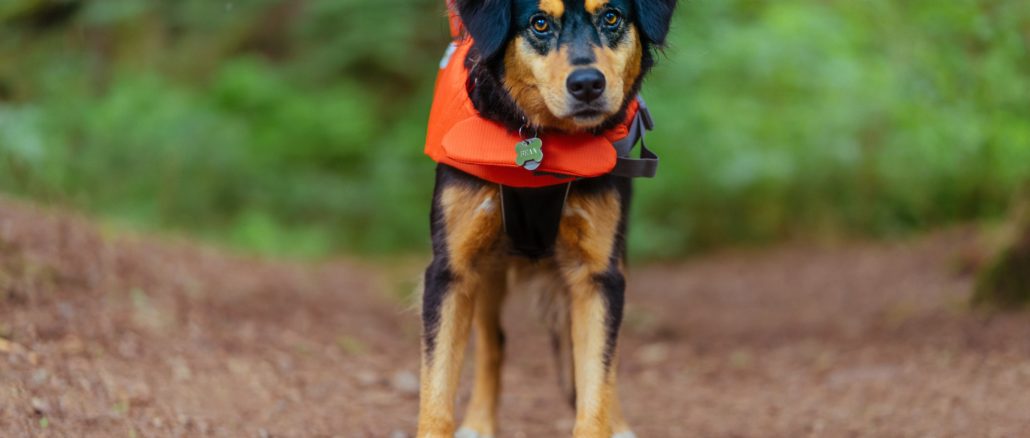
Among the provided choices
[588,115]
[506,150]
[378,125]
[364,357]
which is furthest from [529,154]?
[378,125]

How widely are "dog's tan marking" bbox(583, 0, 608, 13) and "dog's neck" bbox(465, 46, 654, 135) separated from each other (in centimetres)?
33

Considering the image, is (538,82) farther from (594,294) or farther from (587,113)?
(594,294)

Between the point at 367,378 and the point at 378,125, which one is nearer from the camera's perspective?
the point at 367,378

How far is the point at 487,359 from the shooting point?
4.60 metres

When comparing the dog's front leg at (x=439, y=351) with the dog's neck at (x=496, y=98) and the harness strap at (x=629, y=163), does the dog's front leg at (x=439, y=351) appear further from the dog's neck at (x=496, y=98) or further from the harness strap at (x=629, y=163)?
the harness strap at (x=629, y=163)

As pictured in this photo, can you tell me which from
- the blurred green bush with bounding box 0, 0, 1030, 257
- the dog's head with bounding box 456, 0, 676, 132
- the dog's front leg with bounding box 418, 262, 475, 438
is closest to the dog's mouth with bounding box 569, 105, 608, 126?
the dog's head with bounding box 456, 0, 676, 132

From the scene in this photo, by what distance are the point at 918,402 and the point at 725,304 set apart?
4.08m

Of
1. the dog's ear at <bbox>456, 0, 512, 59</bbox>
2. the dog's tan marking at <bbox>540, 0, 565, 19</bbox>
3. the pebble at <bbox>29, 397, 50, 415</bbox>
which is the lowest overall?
the pebble at <bbox>29, 397, 50, 415</bbox>

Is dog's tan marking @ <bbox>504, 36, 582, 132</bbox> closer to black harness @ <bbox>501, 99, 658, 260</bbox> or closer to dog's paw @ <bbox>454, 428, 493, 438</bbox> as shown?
black harness @ <bbox>501, 99, 658, 260</bbox>

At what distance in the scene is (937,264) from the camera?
332 inches

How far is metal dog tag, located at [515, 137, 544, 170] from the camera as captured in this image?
11.6 ft

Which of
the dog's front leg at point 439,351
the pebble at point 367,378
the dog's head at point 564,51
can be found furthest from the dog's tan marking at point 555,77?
the pebble at point 367,378

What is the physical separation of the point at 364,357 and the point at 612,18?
3.14m

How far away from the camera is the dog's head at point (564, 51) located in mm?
3414
